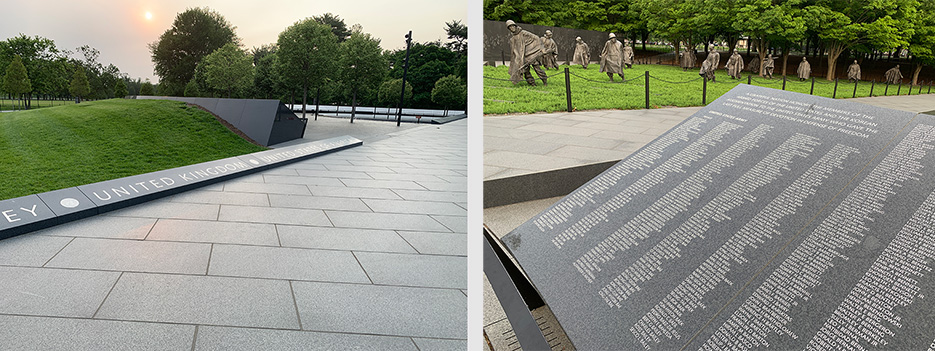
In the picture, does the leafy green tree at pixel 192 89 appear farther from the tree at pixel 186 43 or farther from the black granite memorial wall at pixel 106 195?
the black granite memorial wall at pixel 106 195

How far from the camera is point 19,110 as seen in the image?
5.80m

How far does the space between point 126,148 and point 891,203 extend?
8.32 m

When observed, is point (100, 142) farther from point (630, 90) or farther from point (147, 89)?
point (630, 90)

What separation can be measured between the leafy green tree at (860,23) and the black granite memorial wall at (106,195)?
902 centimetres

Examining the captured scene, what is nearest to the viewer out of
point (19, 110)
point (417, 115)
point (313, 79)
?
point (19, 110)

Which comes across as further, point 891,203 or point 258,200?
point 258,200

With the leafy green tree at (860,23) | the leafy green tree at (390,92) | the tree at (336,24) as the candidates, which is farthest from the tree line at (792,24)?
the leafy green tree at (390,92)

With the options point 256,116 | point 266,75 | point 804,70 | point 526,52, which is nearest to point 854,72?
point 804,70

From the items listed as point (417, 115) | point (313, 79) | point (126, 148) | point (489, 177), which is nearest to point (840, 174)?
point (489, 177)

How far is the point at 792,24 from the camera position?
28.2 ft

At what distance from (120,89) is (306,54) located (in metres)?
5.24

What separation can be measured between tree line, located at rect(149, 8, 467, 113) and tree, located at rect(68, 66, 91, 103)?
1.06m

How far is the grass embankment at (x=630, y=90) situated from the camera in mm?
8648

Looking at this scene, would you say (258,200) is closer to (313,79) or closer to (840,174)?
(840,174)
